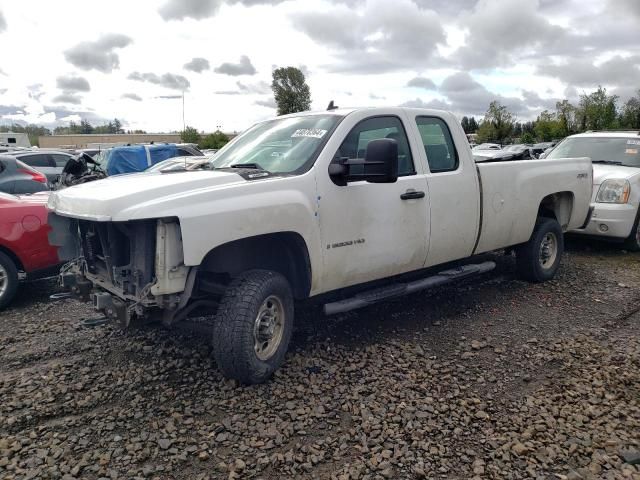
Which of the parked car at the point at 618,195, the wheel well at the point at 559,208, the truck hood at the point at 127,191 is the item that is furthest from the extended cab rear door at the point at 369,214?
the parked car at the point at 618,195

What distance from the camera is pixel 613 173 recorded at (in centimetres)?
830

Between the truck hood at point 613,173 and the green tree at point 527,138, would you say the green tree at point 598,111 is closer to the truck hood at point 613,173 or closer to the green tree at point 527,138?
the green tree at point 527,138

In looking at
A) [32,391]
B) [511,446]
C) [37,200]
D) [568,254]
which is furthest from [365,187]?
[568,254]

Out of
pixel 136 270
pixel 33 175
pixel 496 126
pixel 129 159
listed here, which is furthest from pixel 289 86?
pixel 136 270

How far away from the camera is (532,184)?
20.0 feet

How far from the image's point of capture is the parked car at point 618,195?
8.04 meters

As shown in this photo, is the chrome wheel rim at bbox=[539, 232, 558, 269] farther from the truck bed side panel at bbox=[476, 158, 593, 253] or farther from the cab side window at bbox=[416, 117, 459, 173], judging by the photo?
the cab side window at bbox=[416, 117, 459, 173]

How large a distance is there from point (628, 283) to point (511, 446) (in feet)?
14.9

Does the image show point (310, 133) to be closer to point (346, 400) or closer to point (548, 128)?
point (346, 400)

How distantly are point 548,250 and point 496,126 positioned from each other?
5439cm

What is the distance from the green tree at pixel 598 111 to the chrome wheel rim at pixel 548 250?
1718 inches

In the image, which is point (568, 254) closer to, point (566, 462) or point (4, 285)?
point (566, 462)

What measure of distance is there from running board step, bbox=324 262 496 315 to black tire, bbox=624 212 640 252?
3.73m

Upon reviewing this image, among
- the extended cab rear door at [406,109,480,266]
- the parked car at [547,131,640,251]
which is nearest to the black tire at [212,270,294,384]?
the extended cab rear door at [406,109,480,266]
